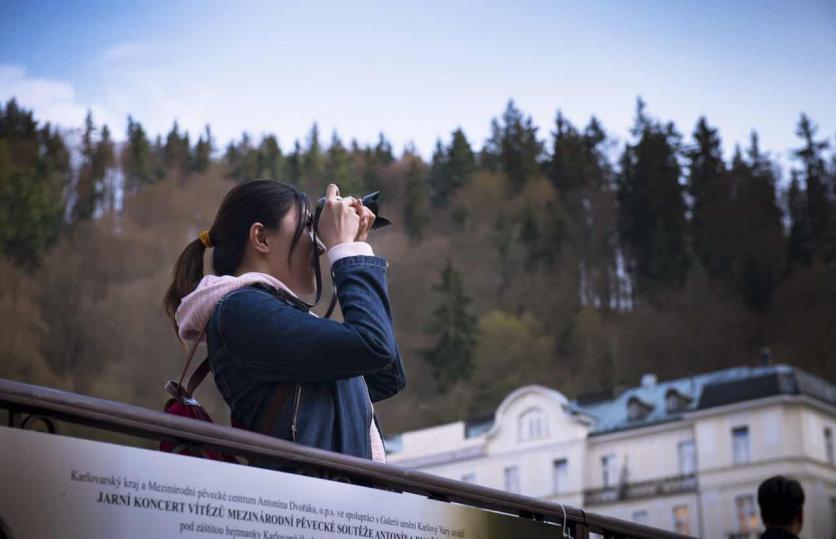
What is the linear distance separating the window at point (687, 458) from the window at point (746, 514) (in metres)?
1.31

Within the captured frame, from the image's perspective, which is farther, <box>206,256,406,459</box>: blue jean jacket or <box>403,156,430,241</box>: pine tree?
<box>403,156,430,241</box>: pine tree

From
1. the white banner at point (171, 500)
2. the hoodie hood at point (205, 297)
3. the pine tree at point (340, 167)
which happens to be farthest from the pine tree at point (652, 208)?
the white banner at point (171, 500)

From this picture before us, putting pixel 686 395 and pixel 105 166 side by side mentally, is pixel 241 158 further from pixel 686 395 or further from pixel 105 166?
pixel 686 395

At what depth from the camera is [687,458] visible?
28859 millimetres

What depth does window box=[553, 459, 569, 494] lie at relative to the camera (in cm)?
3002

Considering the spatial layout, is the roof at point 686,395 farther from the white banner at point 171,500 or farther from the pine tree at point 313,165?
the white banner at point 171,500

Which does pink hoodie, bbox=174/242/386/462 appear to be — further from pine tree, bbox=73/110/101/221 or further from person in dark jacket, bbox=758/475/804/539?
pine tree, bbox=73/110/101/221

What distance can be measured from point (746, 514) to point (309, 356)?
88.7ft

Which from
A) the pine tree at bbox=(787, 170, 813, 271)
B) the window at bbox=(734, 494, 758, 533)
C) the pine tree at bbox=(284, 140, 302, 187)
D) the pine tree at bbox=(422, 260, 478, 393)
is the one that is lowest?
the window at bbox=(734, 494, 758, 533)

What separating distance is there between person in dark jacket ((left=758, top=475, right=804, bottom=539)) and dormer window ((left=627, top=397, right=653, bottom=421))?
27433mm

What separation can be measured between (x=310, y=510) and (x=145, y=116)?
130ft

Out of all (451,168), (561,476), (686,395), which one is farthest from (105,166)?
(686,395)

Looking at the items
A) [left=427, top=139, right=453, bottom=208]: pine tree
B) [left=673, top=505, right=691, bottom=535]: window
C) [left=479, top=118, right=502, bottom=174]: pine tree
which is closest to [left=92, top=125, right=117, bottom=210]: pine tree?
[left=427, top=139, right=453, bottom=208]: pine tree

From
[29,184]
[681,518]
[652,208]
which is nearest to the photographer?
[681,518]
